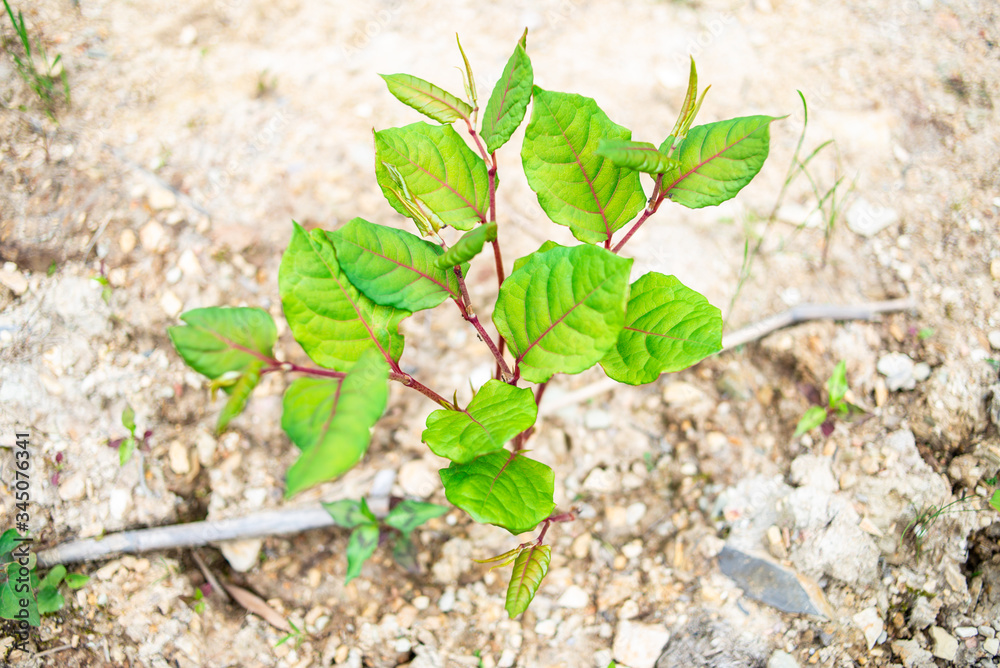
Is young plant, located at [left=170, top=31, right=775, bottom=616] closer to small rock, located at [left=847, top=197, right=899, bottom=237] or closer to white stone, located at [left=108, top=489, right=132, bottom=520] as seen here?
white stone, located at [left=108, top=489, right=132, bottom=520]

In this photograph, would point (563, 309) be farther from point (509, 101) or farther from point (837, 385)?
point (837, 385)

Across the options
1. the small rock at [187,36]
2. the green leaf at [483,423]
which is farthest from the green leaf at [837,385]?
the small rock at [187,36]

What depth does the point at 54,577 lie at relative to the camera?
5.64 ft

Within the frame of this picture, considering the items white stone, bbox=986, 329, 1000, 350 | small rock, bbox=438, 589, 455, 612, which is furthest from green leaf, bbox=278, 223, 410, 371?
white stone, bbox=986, 329, 1000, 350

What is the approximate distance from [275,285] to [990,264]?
9.04 ft

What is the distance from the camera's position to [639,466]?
6.79 feet

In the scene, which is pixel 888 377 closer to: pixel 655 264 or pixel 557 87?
pixel 655 264

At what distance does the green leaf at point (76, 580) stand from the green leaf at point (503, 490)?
1300mm

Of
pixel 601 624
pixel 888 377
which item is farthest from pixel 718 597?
pixel 888 377

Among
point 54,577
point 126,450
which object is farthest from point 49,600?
point 126,450

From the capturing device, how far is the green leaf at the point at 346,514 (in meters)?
1.81

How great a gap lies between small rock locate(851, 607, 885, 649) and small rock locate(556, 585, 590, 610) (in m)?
0.78

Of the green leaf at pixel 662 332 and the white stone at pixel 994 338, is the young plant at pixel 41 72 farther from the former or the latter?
the white stone at pixel 994 338

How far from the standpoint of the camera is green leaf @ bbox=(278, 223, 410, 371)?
3.92 feet
